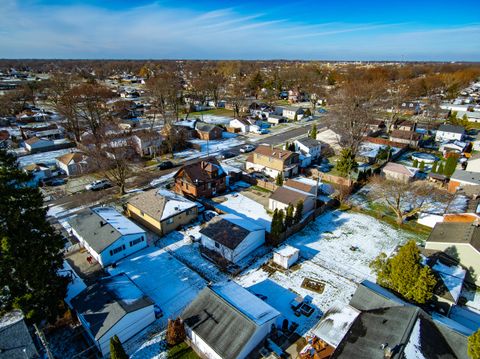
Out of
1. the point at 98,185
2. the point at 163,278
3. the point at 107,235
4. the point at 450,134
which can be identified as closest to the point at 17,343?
the point at 163,278

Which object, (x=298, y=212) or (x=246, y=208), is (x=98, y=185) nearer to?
(x=246, y=208)

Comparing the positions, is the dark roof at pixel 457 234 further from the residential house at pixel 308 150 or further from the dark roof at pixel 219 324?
the residential house at pixel 308 150

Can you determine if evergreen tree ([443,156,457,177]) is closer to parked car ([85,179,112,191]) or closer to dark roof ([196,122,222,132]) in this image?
dark roof ([196,122,222,132])

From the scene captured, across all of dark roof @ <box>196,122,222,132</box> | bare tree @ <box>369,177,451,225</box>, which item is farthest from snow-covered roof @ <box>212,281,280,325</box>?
dark roof @ <box>196,122,222,132</box>

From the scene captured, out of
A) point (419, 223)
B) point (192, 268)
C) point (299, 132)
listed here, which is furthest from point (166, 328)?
point (299, 132)

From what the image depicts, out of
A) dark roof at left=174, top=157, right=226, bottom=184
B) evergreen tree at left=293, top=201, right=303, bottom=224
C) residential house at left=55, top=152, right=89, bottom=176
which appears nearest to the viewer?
evergreen tree at left=293, top=201, right=303, bottom=224

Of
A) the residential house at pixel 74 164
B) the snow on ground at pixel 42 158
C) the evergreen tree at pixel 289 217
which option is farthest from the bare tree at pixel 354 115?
the snow on ground at pixel 42 158

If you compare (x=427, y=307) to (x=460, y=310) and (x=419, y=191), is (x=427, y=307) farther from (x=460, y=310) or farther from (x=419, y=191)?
(x=419, y=191)
